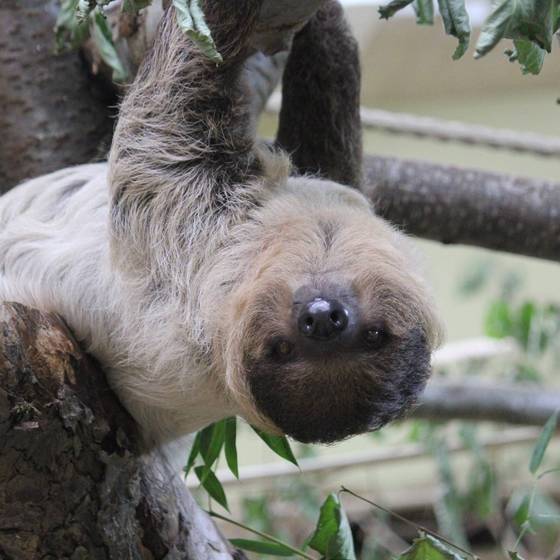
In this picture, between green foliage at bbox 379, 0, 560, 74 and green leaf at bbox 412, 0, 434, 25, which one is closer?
green foliage at bbox 379, 0, 560, 74

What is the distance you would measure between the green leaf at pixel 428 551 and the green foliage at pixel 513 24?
3.66 feet

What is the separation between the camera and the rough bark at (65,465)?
2.14 meters

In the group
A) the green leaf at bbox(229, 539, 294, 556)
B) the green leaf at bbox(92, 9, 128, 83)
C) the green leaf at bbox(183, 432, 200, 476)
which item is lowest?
the green leaf at bbox(229, 539, 294, 556)

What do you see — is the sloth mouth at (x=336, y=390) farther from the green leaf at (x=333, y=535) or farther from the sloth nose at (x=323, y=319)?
the green leaf at (x=333, y=535)

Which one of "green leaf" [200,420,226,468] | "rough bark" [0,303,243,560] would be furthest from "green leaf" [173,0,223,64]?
"green leaf" [200,420,226,468]

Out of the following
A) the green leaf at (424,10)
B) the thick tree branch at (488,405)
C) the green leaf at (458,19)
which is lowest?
the thick tree branch at (488,405)

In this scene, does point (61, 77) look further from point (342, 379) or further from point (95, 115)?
point (342, 379)

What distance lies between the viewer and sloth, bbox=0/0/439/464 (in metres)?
2.31

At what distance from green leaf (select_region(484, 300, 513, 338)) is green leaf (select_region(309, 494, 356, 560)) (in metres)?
4.15

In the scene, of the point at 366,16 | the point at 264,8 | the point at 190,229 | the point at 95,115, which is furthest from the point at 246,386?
the point at 366,16

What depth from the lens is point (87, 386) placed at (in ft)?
8.11

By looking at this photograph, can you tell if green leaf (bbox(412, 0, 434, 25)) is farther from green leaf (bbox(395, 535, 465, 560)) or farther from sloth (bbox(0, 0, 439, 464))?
green leaf (bbox(395, 535, 465, 560))

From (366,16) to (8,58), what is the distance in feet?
19.3

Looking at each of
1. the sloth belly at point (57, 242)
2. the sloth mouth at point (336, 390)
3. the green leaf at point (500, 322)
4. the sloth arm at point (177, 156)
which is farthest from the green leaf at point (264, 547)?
the green leaf at point (500, 322)
